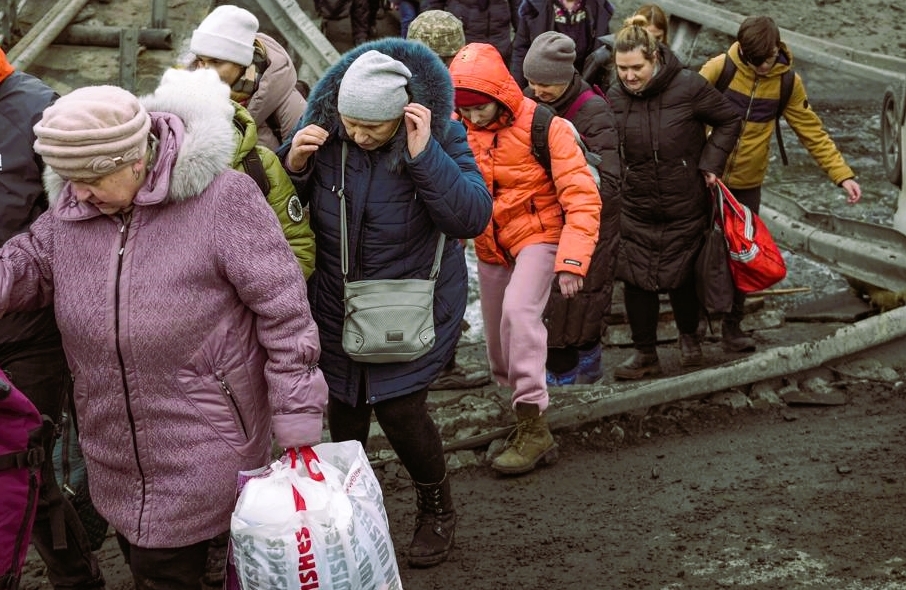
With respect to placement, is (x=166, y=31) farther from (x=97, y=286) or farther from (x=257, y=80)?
(x=97, y=286)

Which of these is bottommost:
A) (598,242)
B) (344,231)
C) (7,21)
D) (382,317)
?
(7,21)

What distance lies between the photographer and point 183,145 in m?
3.46

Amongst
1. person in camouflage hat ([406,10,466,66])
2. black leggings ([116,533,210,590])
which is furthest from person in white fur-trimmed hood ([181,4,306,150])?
black leggings ([116,533,210,590])

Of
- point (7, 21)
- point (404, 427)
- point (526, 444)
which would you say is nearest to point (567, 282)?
point (526, 444)

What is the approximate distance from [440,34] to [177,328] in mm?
3209

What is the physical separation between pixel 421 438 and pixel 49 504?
136 cm

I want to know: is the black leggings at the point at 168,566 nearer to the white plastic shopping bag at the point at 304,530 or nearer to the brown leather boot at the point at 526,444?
the white plastic shopping bag at the point at 304,530

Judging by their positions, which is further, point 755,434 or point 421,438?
point 755,434

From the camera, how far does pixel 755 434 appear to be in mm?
5902

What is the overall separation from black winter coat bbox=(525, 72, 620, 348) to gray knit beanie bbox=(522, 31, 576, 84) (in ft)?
0.50

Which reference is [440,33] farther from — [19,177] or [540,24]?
[19,177]

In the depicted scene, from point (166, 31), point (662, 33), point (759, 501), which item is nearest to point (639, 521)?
point (759, 501)

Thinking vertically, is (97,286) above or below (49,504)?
above

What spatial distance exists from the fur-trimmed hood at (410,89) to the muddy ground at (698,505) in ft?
5.69
